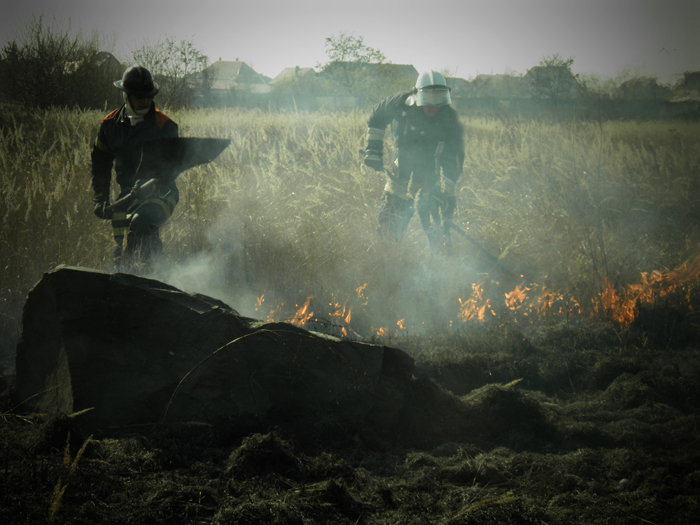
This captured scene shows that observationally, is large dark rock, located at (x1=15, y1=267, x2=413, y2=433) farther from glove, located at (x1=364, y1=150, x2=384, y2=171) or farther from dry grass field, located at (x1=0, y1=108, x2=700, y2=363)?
glove, located at (x1=364, y1=150, x2=384, y2=171)

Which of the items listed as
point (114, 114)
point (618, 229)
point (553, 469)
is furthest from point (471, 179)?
point (553, 469)

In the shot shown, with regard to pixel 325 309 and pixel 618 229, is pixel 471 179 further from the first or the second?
pixel 325 309

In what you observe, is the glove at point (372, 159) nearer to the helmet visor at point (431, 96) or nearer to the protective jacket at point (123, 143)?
the helmet visor at point (431, 96)

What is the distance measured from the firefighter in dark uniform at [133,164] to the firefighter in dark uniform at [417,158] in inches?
101

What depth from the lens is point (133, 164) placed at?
413 cm

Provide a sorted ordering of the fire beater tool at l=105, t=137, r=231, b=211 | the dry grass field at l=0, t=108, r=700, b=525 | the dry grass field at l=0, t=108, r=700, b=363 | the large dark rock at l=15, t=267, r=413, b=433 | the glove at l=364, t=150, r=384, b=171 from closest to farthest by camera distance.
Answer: the dry grass field at l=0, t=108, r=700, b=525, the large dark rock at l=15, t=267, r=413, b=433, the fire beater tool at l=105, t=137, r=231, b=211, the dry grass field at l=0, t=108, r=700, b=363, the glove at l=364, t=150, r=384, b=171

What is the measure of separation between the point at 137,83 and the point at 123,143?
1.80ft

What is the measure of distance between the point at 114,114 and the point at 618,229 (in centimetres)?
739

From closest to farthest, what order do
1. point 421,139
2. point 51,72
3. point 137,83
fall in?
1. point 137,83
2. point 421,139
3. point 51,72

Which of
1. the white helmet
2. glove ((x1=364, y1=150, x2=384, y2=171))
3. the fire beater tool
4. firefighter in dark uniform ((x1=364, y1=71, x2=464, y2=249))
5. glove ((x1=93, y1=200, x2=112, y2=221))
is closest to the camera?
the fire beater tool

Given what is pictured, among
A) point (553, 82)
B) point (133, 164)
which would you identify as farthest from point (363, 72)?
point (133, 164)

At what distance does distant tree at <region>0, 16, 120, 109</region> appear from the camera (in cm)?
1158

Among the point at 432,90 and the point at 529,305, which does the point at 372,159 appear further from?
the point at 529,305

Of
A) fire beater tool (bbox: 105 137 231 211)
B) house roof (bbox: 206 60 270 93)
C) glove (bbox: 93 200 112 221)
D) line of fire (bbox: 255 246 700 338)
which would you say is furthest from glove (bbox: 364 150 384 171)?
house roof (bbox: 206 60 270 93)
